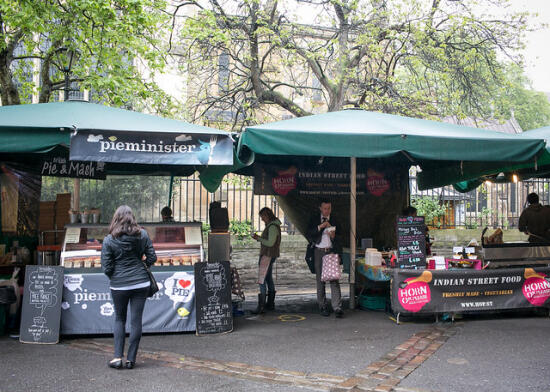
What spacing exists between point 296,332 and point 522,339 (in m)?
2.87

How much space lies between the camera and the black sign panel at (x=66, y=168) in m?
8.20

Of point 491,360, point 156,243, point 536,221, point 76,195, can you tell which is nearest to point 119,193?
point 76,195

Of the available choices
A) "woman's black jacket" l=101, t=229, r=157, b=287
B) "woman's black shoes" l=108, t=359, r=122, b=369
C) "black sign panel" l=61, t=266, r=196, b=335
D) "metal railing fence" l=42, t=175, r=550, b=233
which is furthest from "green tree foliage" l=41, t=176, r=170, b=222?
"woman's black shoes" l=108, t=359, r=122, b=369

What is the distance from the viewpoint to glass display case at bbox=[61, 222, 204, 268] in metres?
6.70

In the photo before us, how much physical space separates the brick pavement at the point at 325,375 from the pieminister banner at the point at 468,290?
0.93 metres

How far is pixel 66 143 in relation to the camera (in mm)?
6199

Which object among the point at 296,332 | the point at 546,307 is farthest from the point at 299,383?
the point at 546,307

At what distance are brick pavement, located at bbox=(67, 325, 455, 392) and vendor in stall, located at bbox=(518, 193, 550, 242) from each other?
4.07 m

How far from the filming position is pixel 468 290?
736 centimetres

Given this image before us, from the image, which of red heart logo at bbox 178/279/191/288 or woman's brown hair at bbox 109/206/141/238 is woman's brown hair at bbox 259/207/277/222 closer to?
red heart logo at bbox 178/279/191/288

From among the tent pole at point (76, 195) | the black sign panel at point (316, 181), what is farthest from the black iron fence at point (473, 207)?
the tent pole at point (76, 195)

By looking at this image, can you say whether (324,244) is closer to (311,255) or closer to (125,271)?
(311,255)

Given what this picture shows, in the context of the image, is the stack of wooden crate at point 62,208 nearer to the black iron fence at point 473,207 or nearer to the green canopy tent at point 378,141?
the green canopy tent at point 378,141

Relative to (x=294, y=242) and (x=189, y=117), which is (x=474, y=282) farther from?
(x=189, y=117)
